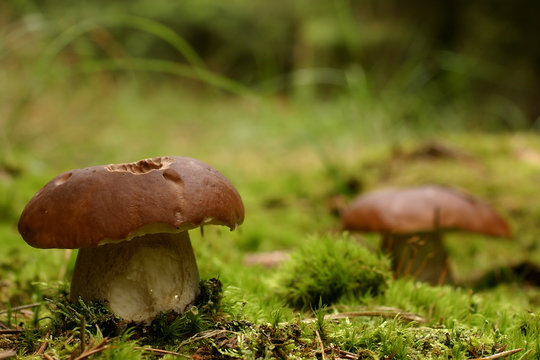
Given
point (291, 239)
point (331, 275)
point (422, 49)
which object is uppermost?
point (422, 49)

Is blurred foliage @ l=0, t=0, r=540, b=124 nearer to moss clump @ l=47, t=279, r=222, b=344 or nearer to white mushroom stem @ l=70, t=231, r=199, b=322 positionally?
white mushroom stem @ l=70, t=231, r=199, b=322

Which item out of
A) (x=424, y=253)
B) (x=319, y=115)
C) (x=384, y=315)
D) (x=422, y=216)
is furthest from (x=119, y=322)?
(x=319, y=115)

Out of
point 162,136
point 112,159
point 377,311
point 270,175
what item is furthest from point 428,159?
point 162,136

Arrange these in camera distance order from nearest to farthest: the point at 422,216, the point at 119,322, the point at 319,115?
the point at 119,322
the point at 422,216
the point at 319,115

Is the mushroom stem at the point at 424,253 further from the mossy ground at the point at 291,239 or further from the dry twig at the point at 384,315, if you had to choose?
the dry twig at the point at 384,315

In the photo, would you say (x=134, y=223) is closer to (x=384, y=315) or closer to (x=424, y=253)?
(x=384, y=315)

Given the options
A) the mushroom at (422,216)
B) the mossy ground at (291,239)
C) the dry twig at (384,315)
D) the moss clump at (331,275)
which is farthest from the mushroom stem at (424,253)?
the dry twig at (384,315)

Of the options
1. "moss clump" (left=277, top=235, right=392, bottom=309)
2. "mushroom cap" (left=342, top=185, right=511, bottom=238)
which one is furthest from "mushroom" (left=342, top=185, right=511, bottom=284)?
"moss clump" (left=277, top=235, right=392, bottom=309)
